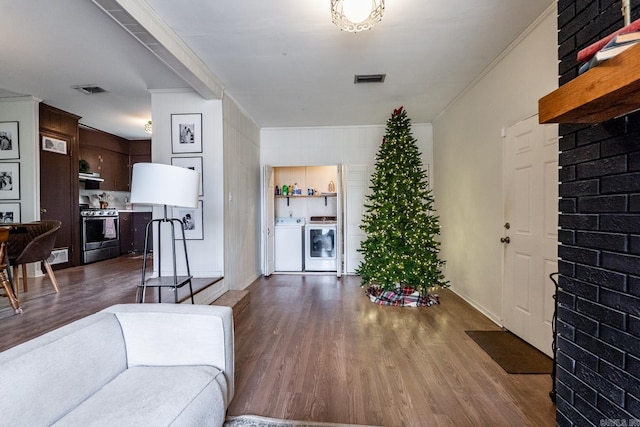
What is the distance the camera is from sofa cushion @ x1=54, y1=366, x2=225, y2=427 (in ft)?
3.37

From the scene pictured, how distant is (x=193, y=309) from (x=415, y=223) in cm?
293

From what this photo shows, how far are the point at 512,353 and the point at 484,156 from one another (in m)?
2.00

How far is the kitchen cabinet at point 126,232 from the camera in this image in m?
6.66

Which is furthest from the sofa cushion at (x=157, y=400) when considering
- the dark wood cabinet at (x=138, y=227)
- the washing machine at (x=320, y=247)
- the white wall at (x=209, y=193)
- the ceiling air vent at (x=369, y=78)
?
the dark wood cabinet at (x=138, y=227)

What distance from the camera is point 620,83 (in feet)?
2.43

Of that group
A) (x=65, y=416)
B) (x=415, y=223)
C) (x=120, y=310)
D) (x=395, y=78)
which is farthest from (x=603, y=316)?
(x=395, y=78)

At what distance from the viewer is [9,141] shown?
4.37 metres

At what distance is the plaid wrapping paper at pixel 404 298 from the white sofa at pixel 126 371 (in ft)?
8.33

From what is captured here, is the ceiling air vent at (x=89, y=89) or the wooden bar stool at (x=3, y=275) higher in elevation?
the ceiling air vent at (x=89, y=89)

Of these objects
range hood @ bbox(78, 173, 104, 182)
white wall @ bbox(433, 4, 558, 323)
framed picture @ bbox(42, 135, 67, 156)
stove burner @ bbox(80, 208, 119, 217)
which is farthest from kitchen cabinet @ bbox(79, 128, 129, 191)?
white wall @ bbox(433, 4, 558, 323)

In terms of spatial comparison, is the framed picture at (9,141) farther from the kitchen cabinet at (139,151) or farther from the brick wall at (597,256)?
the brick wall at (597,256)

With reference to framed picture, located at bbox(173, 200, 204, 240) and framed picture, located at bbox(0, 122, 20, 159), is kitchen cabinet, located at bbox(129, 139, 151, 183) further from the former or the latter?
framed picture, located at bbox(173, 200, 204, 240)

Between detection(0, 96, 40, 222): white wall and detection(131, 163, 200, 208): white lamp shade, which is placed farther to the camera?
detection(0, 96, 40, 222): white wall

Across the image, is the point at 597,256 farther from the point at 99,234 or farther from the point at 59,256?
the point at 99,234
